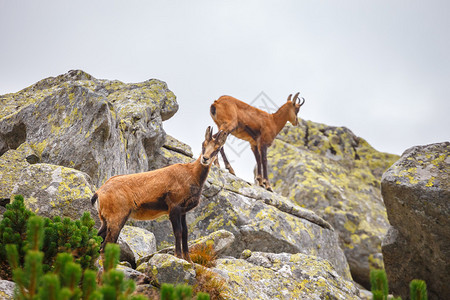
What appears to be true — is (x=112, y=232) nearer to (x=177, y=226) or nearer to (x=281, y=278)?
(x=177, y=226)

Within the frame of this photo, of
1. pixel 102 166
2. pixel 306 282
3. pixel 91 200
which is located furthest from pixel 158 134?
pixel 306 282

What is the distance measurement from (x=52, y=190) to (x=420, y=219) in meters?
7.19

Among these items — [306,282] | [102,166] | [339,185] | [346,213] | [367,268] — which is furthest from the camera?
[339,185]

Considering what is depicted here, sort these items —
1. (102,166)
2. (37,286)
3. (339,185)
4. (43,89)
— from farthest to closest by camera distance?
(339,185) < (43,89) < (102,166) < (37,286)

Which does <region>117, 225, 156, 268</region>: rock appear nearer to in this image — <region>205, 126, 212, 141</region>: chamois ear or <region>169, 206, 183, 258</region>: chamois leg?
<region>169, 206, 183, 258</region>: chamois leg

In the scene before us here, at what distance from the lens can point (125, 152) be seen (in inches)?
393

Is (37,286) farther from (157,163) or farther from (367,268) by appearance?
(367,268)

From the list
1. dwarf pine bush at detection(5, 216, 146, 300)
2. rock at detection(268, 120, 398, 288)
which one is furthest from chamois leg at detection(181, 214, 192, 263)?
rock at detection(268, 120, 398, 288)

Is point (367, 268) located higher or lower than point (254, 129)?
lower

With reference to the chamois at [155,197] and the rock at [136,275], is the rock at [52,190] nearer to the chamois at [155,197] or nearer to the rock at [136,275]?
the chamois at [155,197]

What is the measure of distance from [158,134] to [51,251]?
733cm

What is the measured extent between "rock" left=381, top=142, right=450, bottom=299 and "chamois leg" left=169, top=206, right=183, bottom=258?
15.7 feet

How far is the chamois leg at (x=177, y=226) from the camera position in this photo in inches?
239

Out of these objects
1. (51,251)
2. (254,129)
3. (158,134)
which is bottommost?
(51,251)
